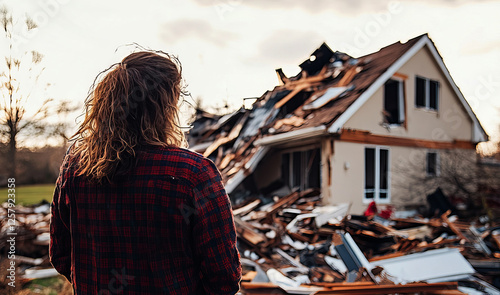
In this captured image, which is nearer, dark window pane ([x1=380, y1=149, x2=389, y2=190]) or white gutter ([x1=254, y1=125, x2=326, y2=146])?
white gutter ([x1=254, y1=125, x2=326, y2=146])

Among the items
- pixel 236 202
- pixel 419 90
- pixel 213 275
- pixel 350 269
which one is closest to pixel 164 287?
pixel 213 275

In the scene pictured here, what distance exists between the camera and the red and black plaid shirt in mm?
1455

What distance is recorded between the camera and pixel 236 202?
11.5 m

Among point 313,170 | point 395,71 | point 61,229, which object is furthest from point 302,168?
point 61,229

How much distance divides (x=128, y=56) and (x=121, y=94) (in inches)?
7.4

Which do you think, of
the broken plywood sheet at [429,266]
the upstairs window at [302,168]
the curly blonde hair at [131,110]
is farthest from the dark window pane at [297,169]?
the curly blonde hair at [131,110]

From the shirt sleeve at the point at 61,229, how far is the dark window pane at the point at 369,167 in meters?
12.0

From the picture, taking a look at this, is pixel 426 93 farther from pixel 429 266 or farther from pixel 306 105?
pixel 429 266

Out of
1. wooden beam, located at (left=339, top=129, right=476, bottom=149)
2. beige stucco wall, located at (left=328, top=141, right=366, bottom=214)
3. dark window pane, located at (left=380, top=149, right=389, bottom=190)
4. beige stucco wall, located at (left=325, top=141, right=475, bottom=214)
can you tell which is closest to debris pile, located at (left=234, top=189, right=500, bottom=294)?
beige stucco wall, located at (left=328, top=141, right=366, bottom=214)

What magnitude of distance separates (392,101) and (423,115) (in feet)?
4.17

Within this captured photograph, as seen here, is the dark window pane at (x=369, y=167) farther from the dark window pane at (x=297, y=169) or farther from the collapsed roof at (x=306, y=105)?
the dark window pane at (x=297, y=169)

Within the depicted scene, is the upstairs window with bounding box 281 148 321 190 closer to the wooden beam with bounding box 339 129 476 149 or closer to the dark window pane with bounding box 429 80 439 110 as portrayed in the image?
the wooden beam with bounding box 339 129 476 149

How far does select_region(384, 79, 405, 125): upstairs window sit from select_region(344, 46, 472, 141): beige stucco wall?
195 millimetres

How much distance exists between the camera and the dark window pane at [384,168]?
12.9 meters
